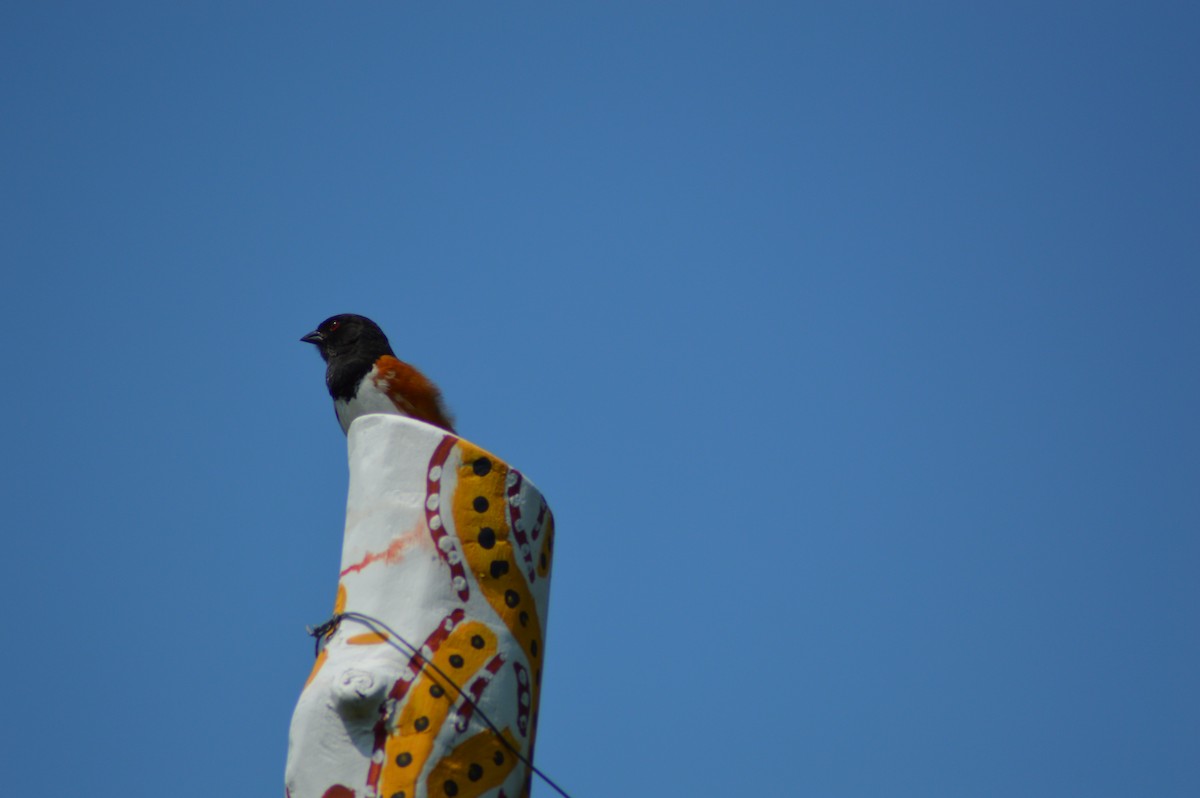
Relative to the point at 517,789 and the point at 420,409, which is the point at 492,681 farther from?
the point at 420,409

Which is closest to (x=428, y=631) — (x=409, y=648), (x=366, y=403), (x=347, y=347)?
(x=409, y=648)

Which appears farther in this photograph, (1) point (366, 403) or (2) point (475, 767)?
(1) point (366, 403)

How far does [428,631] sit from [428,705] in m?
0.26

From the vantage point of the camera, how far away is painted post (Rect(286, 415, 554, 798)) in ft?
14.8

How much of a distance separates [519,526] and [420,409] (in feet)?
10.3

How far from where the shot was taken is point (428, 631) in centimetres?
470

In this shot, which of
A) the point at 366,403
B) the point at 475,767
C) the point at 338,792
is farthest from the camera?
the point at 366,403

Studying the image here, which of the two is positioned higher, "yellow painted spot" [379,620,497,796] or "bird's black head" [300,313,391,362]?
"bird's black head" [300,313,391,362]

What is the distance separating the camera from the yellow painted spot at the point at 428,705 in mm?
4449

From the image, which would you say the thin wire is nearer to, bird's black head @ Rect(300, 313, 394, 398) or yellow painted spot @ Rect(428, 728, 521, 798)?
yellow painted spot @ Rect(428, 728, 521, 798)

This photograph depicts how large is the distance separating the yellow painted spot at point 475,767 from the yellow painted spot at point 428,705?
0.17ft

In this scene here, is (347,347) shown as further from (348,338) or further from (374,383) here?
(374,383)

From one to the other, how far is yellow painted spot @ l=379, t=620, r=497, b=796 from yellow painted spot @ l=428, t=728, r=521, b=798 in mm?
52

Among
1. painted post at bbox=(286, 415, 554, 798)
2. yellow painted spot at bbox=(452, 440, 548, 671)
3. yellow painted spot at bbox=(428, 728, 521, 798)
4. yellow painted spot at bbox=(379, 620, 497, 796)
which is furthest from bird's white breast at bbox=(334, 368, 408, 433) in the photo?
yellow painted spot at bbox=(428, 728, 521, 798)
